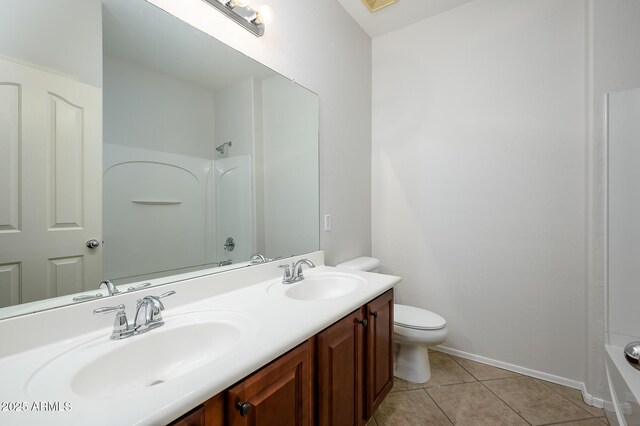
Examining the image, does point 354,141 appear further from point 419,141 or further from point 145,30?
point 145,30

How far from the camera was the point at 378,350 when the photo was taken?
1.37m

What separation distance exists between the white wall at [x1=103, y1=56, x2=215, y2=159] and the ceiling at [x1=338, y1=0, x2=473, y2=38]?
5.29 feet

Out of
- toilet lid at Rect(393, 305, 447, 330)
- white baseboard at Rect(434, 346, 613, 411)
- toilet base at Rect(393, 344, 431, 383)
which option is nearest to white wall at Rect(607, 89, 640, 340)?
→ white baseboard at Rect(434, 346, 613, 411)

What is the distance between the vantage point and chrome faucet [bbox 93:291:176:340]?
0.79 m

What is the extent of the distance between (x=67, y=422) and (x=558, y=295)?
244cm

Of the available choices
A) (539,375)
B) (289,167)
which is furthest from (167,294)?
(539,375)

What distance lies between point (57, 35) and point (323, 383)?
4.64 ft

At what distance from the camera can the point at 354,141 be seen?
2.26 metres

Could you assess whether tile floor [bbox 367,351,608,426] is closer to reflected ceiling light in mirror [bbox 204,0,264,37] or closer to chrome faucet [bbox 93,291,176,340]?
chrome faucet [bbox 93,291,176,340]

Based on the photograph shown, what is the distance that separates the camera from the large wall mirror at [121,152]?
737 mm

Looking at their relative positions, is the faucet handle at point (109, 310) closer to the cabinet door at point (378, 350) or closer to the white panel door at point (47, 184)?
the white panel door at point (47, 184)

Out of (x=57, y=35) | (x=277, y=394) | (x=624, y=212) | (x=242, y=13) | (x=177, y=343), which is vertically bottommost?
(x=277, y=394)

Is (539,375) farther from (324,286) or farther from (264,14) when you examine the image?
(264,14)

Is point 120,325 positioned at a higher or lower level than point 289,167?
lower
